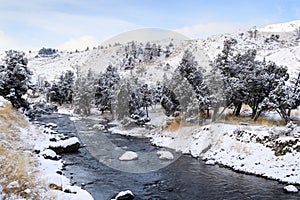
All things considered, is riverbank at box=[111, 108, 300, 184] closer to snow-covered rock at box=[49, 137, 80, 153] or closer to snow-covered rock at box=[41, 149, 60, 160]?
snow-covered rock at box=[49, 137, 80, 153]

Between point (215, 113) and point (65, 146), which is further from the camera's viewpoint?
point (215, 113)

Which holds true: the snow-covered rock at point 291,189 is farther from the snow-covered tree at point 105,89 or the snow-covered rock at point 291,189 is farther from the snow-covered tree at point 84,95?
the snow-covered tree at point 84,95

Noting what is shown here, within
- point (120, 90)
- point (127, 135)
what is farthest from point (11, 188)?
point (120, 90)

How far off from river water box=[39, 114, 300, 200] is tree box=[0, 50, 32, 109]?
13.4m

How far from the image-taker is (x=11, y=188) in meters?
16.1

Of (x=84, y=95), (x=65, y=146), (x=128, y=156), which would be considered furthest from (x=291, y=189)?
(x=84, y=95)

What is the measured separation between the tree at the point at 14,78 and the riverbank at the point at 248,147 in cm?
1948

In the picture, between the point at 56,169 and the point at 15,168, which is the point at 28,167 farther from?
the point at 56,169

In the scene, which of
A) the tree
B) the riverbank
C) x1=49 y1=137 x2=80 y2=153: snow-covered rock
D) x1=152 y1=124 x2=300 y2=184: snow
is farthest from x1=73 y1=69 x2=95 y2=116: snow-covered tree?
x1=49 y1=137 x2=80 y2=153: snow-covered rock

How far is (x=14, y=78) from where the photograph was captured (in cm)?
3878

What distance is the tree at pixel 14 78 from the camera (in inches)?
1518

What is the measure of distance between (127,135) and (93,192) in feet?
87.9

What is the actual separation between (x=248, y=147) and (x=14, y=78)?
3000cm

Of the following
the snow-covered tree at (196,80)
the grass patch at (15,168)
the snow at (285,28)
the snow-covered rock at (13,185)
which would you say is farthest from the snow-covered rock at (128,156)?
the snow at (285,28)
